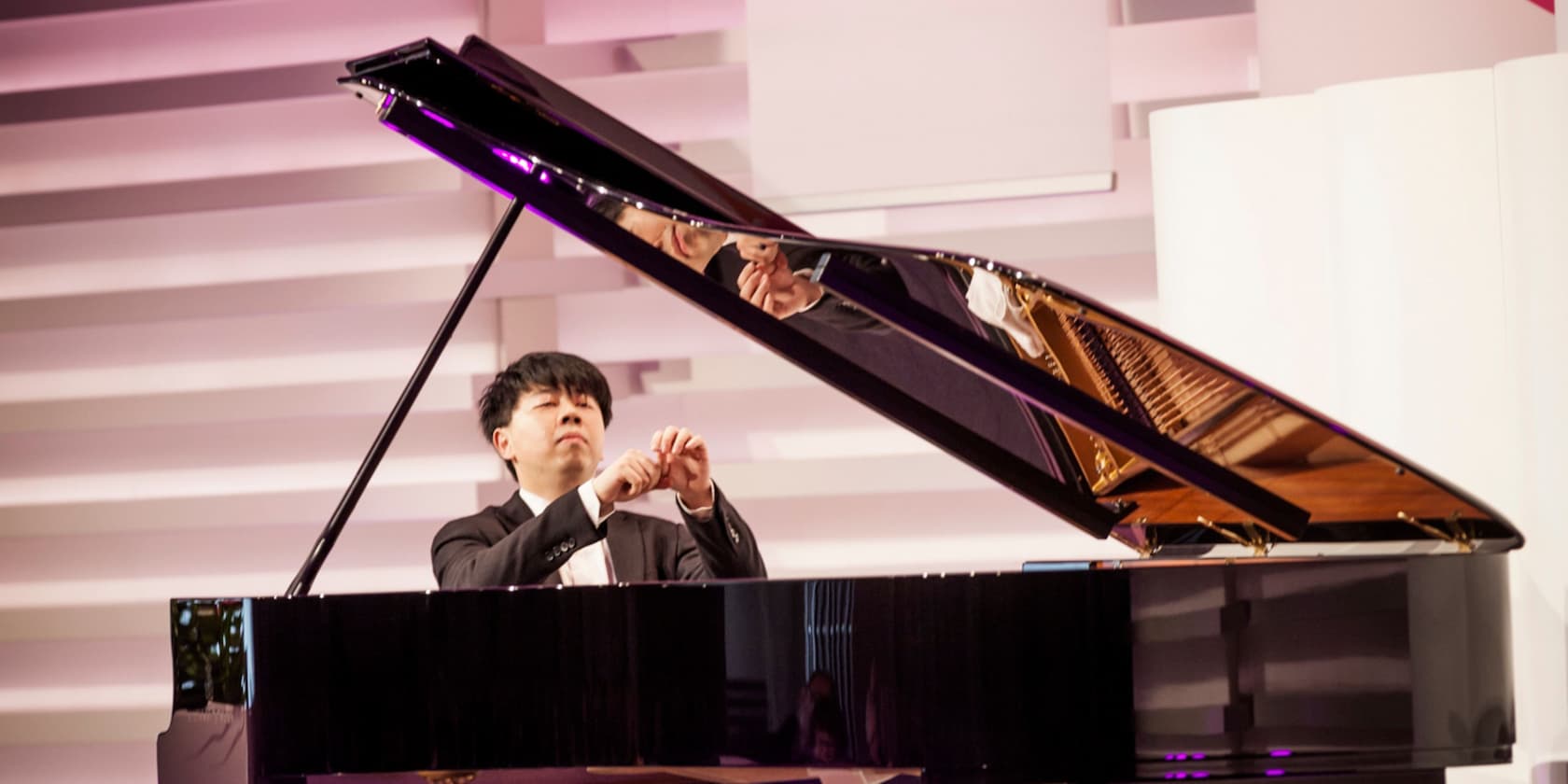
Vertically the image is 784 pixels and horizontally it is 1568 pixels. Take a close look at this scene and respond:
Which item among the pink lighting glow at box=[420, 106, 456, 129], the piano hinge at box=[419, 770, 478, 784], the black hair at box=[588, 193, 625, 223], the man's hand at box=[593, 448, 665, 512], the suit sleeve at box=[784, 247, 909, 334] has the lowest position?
the piano hinge at box=[419, 770, 478, 784]

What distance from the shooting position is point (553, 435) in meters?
2.65

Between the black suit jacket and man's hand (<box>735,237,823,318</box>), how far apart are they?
1.83 ft

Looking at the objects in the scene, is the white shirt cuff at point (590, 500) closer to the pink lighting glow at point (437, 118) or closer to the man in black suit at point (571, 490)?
the man in black suit at point (571, 490)

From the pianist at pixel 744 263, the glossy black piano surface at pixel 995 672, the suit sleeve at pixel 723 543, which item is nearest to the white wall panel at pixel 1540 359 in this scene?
the glossy black piano surface at pixel 995 672

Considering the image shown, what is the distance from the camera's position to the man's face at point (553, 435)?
2650mm

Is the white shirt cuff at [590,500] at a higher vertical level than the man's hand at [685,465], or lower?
lower

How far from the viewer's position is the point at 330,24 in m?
3.59

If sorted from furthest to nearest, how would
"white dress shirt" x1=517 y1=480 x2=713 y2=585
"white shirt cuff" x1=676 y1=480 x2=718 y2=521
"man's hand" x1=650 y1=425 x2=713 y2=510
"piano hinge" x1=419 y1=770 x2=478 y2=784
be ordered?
"white dress shirt" x1=517 y1=480 x2=713 y2=585 < "white shirt cuff" x1=676 y1=480 x2=718 y2=521 < "man's hand" x1=650 y1=425 x2=713 y2=510 < "piano hinge" x1=419 y1=770 x2=478 y2=784

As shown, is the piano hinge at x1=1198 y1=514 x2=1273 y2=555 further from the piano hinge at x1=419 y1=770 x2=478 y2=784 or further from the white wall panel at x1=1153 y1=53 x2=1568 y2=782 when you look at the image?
the piano hinge at x1=419 y1=770 x2=478 y2=784

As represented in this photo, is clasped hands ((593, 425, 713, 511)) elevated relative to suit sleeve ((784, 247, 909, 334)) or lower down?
lower down

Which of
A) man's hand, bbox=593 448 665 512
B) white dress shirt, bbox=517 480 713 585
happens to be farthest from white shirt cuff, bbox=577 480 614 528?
white dress shirt, bbox=517 480 713 585

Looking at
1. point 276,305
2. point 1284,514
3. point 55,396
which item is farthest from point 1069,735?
point 55,396

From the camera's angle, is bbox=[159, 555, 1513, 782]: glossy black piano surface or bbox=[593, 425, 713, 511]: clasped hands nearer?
bbox=[159, 555, 1513, 782]: glossy black piano surface

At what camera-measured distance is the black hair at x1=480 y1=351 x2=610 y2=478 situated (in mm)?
2664
